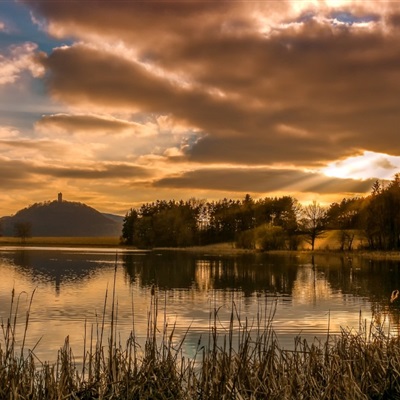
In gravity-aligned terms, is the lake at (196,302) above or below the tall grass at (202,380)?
below

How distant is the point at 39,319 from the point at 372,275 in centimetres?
4001

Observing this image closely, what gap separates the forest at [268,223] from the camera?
97688 mm

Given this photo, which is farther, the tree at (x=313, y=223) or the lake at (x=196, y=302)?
the tree at (x=313, y=223)

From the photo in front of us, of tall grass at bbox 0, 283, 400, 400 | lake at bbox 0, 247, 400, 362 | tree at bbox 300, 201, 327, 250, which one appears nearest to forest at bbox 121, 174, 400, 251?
tree at bbox 300, 201, 327, 250

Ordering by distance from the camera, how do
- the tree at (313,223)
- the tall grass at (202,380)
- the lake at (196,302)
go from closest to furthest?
the tall grass at (202,380), the lake at (196,302), the tree at (313,223)

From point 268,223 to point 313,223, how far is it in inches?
559

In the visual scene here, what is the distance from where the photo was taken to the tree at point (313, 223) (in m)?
126

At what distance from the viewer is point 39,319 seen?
26.8m

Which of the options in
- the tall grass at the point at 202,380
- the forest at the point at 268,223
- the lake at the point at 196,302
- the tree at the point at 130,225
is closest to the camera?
the tall grass at the point at 202,380

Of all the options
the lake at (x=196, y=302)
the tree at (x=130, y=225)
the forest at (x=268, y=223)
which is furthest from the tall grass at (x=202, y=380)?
the tree at (x=130, y=225)

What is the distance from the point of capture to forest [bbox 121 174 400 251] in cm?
9769

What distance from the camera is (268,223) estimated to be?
138m

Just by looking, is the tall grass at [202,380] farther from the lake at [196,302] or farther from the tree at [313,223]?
the tree at [313,223]

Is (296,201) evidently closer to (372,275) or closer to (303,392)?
(372,275)
